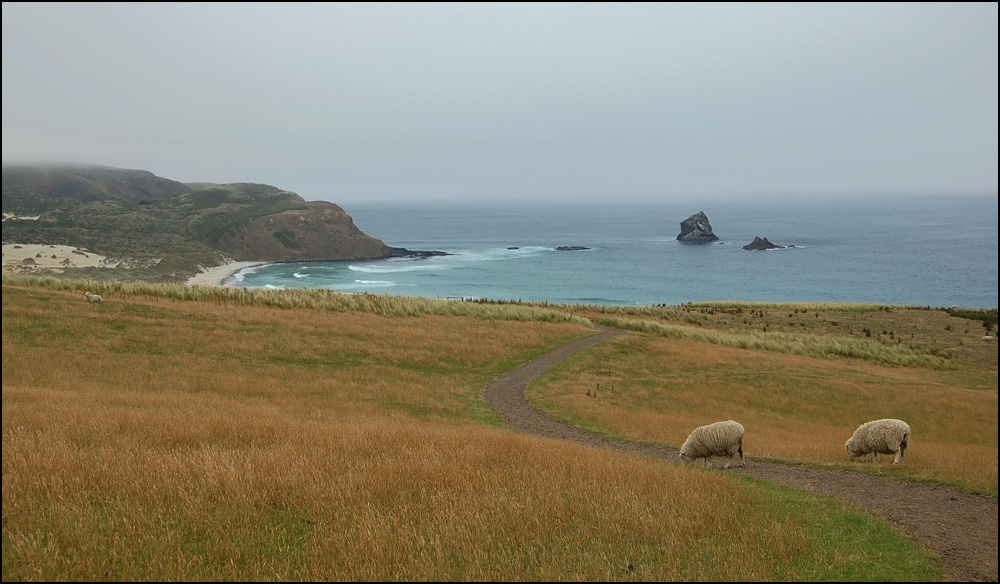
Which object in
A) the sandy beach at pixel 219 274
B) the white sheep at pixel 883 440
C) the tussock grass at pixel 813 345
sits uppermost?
the sandy beach at pixel 219 274

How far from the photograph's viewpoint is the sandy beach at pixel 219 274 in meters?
95.1

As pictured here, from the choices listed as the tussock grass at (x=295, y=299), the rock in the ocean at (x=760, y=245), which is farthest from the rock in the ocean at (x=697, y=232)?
the tussock grass at (x=295, y=299)

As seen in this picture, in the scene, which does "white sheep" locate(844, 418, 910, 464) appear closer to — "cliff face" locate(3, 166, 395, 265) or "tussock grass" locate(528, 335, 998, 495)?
"tussock grass" locate(528, 335, 998, 495)

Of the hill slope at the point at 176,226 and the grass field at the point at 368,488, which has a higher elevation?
the hill slope at the point at 176,226

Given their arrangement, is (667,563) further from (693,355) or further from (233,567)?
(693,355)

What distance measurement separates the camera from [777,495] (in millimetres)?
9977

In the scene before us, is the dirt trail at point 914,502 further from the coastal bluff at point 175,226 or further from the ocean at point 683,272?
the coastal bluff at point 175,226

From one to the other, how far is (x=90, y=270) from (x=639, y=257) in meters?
116

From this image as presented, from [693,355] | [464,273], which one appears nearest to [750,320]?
[693,355]

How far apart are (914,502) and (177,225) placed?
158 metres

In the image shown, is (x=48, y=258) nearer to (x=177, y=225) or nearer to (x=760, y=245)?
(x=177, y=225)

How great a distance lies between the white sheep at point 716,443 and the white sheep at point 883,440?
374 cm

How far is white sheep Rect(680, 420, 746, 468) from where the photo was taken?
1463 centimetres

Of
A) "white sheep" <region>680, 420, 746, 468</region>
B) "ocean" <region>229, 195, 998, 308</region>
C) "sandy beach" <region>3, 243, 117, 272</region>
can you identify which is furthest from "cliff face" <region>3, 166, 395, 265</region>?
"white sheep" <region>680, 420, 746, 468</region>
